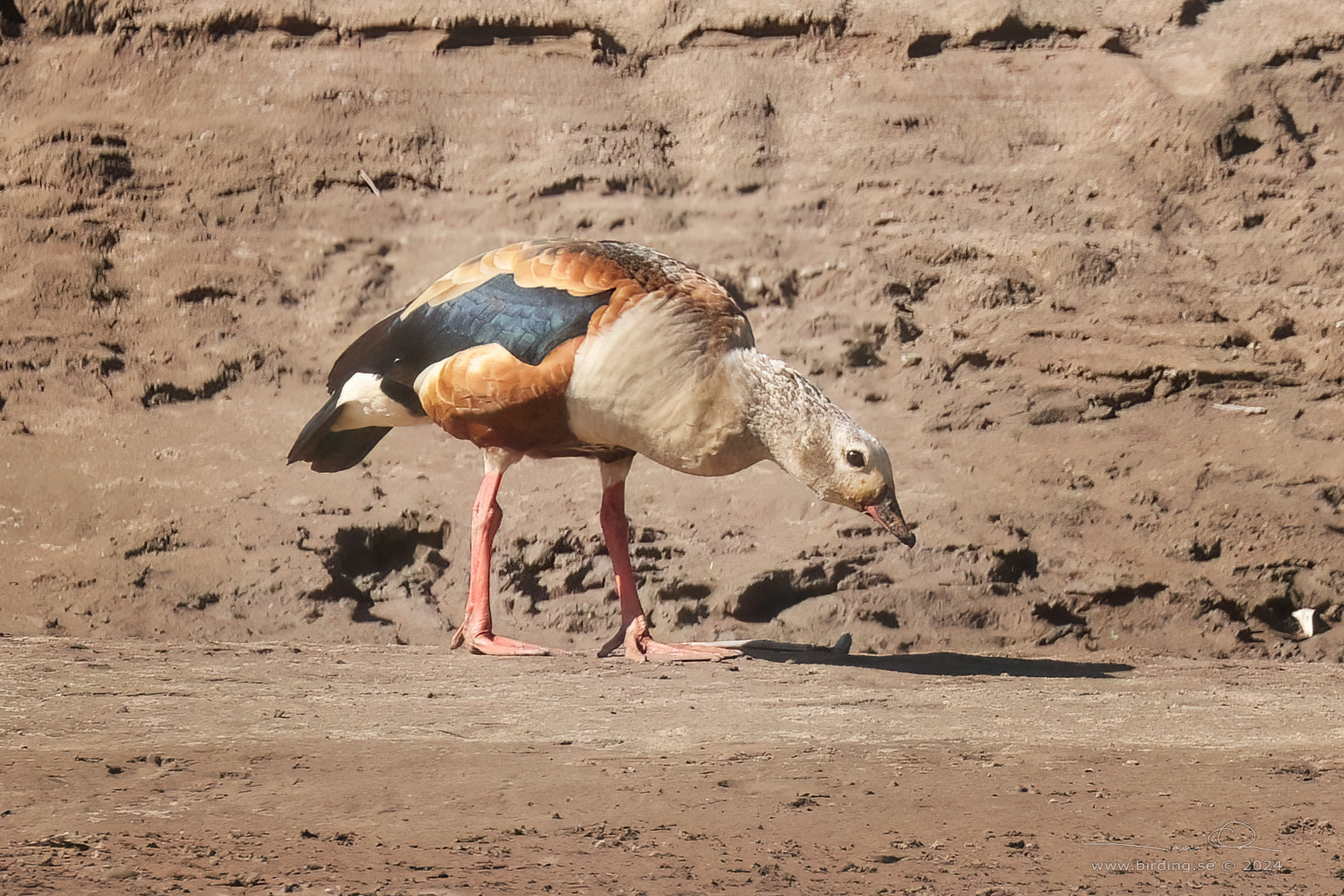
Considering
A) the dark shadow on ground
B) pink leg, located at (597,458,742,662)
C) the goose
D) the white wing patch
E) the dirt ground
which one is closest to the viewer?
the dirt ground

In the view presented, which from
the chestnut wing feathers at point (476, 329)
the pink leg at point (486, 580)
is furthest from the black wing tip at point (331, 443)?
the pink leg at point (486, 580)

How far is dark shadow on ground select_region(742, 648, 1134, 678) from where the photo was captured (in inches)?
197

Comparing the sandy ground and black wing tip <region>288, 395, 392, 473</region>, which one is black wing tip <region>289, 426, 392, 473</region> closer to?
black wing tip <region>288, 395, 392, 473</region>

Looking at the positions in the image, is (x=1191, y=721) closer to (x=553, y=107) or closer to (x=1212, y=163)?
(x=1212, y=163)

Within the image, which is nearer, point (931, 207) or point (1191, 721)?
point (1191, 721)

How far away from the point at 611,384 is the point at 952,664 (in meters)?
1.80

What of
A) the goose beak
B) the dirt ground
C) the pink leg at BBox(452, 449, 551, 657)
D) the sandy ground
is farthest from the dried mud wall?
the sandy ground

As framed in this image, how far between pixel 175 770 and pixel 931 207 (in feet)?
19.8

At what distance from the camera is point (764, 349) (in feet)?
25.2

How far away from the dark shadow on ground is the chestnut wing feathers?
59.3 inches

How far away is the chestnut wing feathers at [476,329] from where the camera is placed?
16.1 feet

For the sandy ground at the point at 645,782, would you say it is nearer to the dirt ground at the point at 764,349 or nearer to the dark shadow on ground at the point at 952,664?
the dirt ground at the point at 764,349

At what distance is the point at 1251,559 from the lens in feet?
20.8

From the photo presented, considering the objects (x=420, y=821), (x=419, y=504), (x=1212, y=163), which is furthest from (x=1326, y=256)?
(x=420, y=821)
